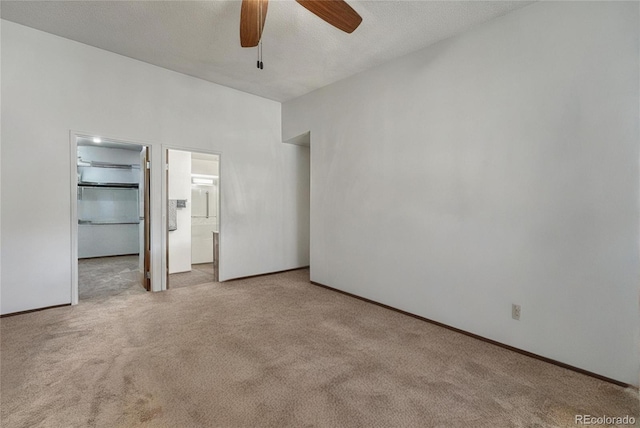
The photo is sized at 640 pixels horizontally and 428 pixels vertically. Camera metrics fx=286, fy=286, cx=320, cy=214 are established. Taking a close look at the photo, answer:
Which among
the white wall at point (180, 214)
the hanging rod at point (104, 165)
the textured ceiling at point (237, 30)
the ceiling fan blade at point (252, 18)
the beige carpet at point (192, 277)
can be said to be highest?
the textured ceiling at point (237, 30)

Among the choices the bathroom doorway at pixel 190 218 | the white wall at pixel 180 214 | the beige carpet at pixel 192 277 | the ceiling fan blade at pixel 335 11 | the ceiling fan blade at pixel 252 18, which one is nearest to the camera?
the ceiling fan blade at pixel 335 11

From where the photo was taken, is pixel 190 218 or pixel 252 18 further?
pixel 190 218

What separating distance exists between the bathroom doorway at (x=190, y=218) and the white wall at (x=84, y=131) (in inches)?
11.7

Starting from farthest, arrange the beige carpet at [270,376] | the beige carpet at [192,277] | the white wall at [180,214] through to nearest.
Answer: the white wall at [180,214]
the beige carpet at [192,277]
the beige carpet at [270,376]

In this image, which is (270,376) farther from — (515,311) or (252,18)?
(252,18)

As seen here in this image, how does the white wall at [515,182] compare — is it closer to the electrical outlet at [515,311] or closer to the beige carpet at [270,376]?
the electrical outlet at [515,311]

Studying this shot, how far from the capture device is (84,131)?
3.40 metres

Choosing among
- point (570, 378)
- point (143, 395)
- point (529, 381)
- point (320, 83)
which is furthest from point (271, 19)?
point (570, 378)

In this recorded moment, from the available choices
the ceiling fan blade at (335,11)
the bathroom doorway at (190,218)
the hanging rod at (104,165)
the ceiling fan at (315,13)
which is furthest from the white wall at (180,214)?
the ceiling fan blade at (335,11)

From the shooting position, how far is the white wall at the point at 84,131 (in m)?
3.02

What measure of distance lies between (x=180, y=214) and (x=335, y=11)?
455 cm

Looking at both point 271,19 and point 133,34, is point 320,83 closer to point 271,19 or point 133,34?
point 271,19

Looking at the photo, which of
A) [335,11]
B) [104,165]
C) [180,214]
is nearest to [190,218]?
[180,214]

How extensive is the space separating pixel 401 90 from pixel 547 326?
272 cm
